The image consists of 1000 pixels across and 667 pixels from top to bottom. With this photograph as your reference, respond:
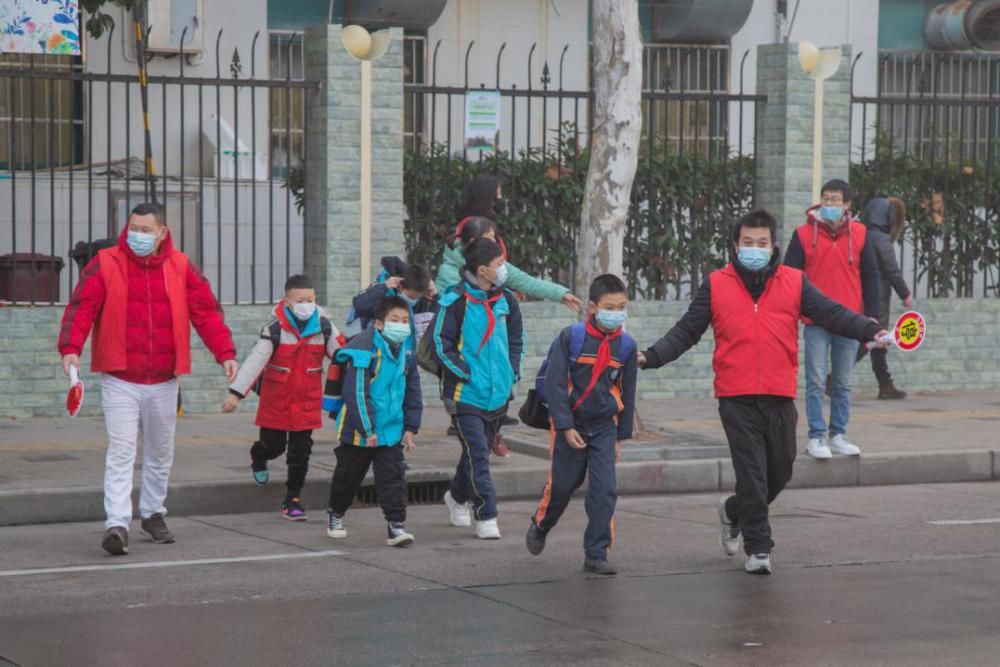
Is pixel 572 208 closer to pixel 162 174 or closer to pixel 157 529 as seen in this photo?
pixel 162 174

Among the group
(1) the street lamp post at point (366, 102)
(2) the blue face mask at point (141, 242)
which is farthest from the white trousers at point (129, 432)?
(1) the street lamp post at point (366, 102)

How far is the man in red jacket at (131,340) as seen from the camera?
8.73 meters

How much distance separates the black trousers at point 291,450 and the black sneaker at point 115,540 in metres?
1.46

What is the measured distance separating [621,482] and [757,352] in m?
3.14

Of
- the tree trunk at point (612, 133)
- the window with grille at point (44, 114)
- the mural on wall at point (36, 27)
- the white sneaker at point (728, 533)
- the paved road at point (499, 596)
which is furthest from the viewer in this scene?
the window with grille at point (44, 114)

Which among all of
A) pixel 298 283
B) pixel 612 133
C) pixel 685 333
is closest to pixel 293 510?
pixel 298 283

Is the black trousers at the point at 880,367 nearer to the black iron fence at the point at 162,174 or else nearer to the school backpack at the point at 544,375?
the black iron fence at the point at 162,174

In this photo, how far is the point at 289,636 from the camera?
6863mm

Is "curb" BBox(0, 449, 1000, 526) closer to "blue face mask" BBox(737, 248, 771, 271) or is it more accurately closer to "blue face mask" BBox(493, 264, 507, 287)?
"blue face mask" BBox(493, 264, 507, 287)

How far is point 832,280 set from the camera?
11.8 m

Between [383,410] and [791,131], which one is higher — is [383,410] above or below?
below

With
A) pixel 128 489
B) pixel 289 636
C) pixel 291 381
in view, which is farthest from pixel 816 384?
pixel 289 636

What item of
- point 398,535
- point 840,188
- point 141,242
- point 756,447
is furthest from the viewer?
point 840,188

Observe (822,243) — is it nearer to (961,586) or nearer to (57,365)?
(961,586)
